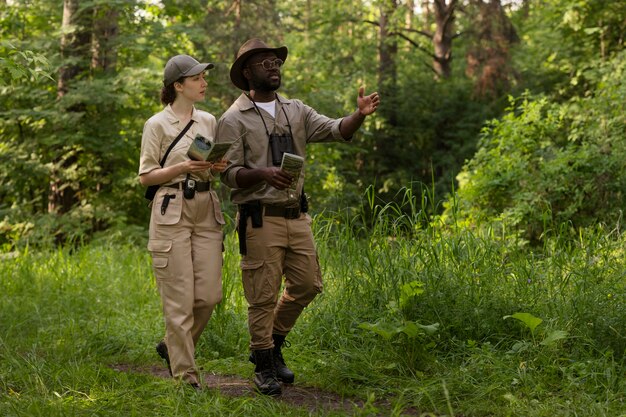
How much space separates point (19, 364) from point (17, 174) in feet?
34.0

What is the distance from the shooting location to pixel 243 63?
17.6 ft

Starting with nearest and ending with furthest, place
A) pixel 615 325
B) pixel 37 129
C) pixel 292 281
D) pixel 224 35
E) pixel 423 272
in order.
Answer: pixel 615 325 < pixel 292 281 < pixel 423 272 < pixel 37 129 < pixel 224 35

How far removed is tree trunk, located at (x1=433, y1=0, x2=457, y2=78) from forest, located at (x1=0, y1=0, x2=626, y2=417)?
8 cm

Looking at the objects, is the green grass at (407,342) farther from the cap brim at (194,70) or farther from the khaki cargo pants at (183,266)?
the cap brim at (194,70)

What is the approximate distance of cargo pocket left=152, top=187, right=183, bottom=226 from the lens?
5012mm

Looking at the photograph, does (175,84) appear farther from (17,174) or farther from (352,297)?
(17,174)

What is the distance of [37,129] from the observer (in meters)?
14.9

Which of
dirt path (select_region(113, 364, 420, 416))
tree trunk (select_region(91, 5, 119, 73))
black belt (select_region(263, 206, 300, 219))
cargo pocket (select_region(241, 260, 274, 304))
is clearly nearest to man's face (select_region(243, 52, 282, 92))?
black belt (select_region(263, 206, 300, 219))

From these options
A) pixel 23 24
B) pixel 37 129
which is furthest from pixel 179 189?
pixel 23 24

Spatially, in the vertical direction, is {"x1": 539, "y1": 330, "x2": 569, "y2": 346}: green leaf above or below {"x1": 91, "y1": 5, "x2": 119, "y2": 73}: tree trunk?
below

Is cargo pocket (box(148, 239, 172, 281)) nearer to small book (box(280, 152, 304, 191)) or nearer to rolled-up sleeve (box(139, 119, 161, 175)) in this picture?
rolled-up sleeve (box(139, 119, 161, 175))

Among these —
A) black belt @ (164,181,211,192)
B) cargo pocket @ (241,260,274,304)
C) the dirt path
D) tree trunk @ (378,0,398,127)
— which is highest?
tree trunk @ (378,0,398,127)

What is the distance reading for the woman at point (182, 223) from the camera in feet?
16.5

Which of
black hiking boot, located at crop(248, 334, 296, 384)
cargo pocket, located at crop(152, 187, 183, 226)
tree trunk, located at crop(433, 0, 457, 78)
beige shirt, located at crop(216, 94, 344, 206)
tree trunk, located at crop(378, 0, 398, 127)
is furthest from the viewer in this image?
tree trunk, located at crop(433, 0, 457, 78)
